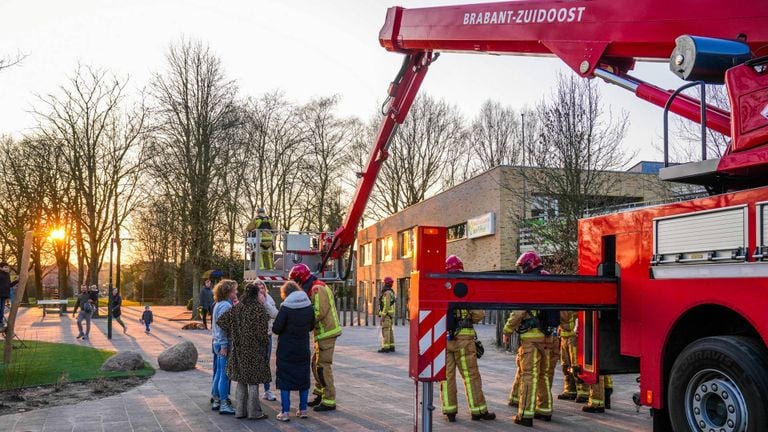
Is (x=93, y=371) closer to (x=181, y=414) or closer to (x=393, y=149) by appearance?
(x=181, y=414)

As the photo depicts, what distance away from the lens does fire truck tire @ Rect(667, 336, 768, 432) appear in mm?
4746

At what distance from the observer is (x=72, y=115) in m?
36.2

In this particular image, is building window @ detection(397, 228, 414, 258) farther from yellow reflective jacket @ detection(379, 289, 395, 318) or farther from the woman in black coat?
the woman in black coat

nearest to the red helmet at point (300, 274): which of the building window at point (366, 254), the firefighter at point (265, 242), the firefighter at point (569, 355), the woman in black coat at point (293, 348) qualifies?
the woman in black coat at point (293, 348)

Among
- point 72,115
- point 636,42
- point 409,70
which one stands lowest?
point 636,42

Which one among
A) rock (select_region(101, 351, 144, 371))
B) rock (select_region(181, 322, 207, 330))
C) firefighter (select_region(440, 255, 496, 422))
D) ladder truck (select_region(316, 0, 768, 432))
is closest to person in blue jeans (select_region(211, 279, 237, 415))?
firefighter (select_region(440, 255, 496, 422))

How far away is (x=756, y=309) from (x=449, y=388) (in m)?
4.19

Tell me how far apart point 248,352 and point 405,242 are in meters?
34.5

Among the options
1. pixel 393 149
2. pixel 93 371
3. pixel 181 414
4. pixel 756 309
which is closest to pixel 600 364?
pixel 756 309

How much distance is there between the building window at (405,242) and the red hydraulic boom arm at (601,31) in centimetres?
3180

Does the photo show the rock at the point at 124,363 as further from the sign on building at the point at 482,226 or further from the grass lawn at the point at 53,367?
the sign on building at the point at 482,226

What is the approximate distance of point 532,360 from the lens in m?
8.21

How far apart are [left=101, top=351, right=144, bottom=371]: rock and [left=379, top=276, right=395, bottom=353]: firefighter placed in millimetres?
5965

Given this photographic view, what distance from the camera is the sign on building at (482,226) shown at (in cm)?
2966
